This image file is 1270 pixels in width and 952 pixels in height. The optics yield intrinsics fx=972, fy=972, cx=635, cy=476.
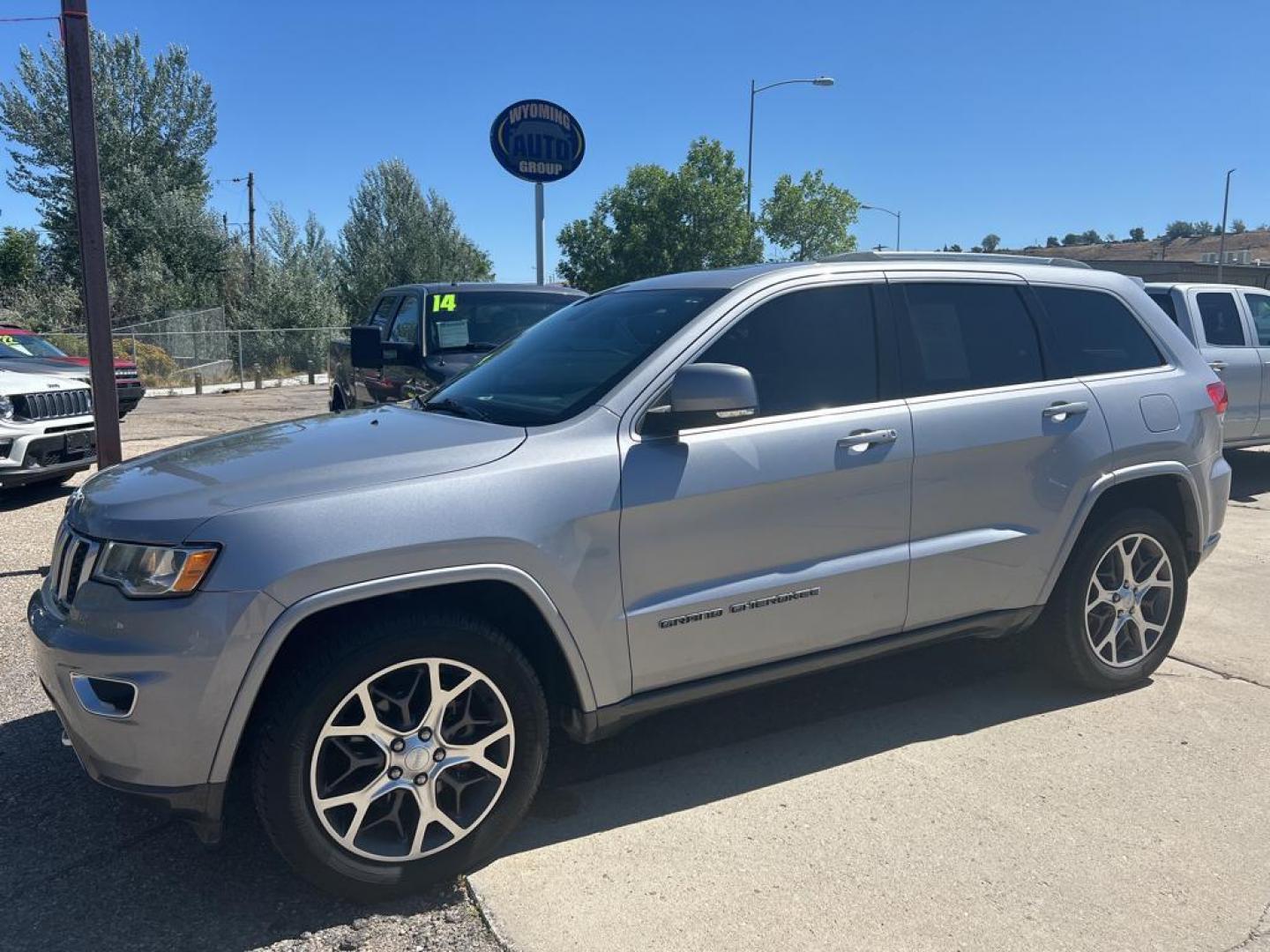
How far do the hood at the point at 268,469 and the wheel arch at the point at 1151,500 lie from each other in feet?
7.90

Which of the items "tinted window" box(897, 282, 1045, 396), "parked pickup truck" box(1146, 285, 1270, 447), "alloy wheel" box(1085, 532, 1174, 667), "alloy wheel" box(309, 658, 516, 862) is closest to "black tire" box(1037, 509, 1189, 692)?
"alloy wheel" box(1085, 532, 1174, 667)

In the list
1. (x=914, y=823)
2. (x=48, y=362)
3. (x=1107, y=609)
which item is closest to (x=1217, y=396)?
(x=1107, y=609)

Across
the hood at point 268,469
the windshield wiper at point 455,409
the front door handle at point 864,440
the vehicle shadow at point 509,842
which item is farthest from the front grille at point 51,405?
the front door handle at point 864,440

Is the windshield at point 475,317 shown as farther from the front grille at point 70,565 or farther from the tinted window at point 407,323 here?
the front grille at point 70,565

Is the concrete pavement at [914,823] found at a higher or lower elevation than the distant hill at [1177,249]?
lower

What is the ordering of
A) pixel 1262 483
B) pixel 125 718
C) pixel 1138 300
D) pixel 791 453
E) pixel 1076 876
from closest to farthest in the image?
pixel 125 718 → pixel 1076 876 → pixel 791 453 → pixel 1138 300 → pixel 1262 483

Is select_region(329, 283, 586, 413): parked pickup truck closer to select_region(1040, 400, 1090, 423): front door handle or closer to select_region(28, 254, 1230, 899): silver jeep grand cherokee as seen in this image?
select_region(28, 254, 1230, 899): silver jeep grand cherokee

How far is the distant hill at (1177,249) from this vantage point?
80062 mm

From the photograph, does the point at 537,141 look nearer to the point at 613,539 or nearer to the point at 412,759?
the point at 613,539

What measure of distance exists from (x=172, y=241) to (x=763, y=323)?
33848mm

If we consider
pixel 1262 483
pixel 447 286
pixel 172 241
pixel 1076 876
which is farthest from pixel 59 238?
pixel 1076 876

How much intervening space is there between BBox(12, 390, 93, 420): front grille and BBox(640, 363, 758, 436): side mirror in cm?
692

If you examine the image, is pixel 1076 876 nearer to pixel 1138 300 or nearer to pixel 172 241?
pixel 1138 300

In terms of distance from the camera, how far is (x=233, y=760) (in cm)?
272
